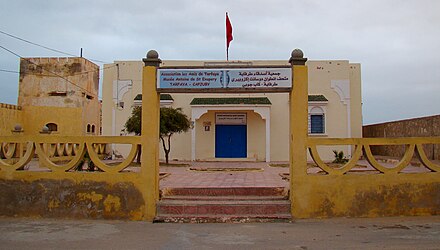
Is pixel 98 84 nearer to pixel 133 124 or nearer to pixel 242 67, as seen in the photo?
pixel 133 124

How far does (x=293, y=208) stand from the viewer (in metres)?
7.74

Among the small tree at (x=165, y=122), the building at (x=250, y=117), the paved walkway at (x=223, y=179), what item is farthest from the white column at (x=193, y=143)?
the paved walkway at (x=223, y=179)

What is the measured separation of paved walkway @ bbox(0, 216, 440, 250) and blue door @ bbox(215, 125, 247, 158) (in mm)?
14571

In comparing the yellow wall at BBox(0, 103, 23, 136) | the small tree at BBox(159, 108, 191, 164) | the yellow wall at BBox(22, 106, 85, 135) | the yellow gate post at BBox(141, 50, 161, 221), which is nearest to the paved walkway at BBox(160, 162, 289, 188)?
the yellow gate post at BBox(141, 50, 161, 221)

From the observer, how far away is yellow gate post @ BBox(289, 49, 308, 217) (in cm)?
773

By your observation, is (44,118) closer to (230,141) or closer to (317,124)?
(230,141)

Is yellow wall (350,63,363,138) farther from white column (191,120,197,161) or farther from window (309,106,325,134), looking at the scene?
white column (191,120,197,161)

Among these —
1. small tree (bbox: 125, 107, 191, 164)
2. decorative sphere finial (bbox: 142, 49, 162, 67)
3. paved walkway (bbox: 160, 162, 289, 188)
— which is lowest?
paved walkway (bbox: 160, 162, 289, 188)

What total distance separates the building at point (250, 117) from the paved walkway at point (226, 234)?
14380 mm

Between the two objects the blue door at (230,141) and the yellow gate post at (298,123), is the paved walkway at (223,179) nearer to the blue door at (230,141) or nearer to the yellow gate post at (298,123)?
the yellow gate post at (298,123)

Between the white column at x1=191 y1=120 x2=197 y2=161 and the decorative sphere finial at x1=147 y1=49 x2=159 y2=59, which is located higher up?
the decorative sphere finial at x1=147 y1=49 x2=159 y2=59

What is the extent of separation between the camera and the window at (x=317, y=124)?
71.9 ft

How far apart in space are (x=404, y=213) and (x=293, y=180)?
2.37 m

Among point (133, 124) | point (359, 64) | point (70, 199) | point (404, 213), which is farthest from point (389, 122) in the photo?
point (70, 199)
